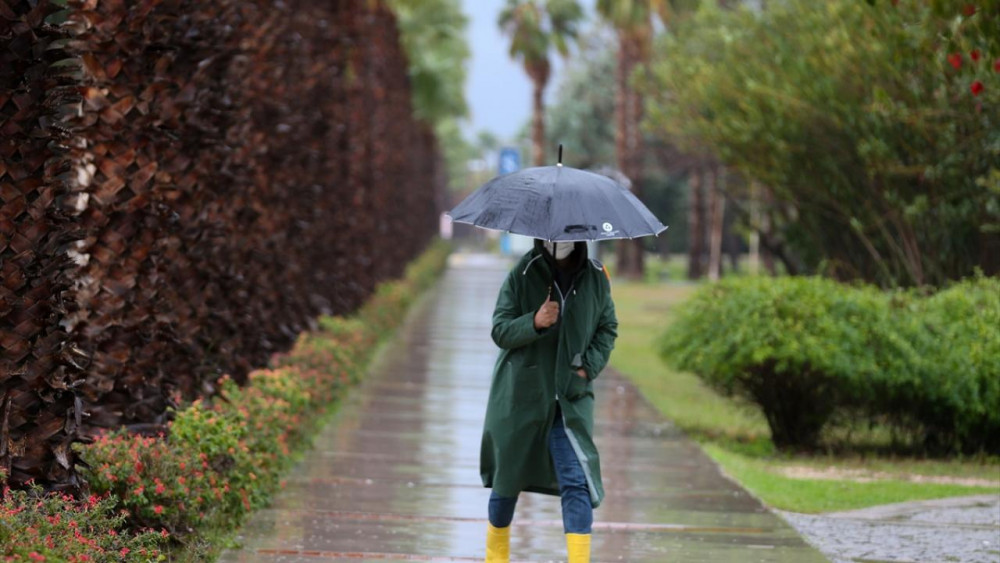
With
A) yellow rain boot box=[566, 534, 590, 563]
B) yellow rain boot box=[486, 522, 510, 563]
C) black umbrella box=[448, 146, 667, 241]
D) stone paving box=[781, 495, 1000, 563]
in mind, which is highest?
black umbrella box=[448, 146, 667, 241]

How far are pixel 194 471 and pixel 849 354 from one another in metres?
6.14

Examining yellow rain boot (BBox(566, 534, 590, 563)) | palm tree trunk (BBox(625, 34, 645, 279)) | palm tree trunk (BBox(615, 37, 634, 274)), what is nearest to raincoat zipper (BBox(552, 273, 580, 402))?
yellow rain boot (BBox(566, 534, 590, 563))

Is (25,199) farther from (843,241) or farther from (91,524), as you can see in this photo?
(843,241)

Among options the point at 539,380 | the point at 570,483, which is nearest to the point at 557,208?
the point at 539,380

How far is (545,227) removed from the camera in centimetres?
657

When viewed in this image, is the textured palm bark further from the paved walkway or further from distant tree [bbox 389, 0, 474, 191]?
distant tree [bbox 389, 0, 474, 191]

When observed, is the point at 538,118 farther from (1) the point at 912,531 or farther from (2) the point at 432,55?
(1) the point at 912,531

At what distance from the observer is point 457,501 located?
33.0 feet

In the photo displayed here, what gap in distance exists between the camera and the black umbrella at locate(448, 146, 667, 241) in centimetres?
656

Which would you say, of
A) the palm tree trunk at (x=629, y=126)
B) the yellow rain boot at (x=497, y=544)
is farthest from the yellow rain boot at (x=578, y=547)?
the palm tree trunk at (x=629, y=126)

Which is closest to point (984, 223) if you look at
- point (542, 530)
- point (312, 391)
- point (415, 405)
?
point (415, 405)

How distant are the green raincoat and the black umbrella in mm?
227

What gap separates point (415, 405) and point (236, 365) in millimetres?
3245

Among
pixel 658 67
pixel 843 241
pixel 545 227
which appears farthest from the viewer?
pixel 658 67
